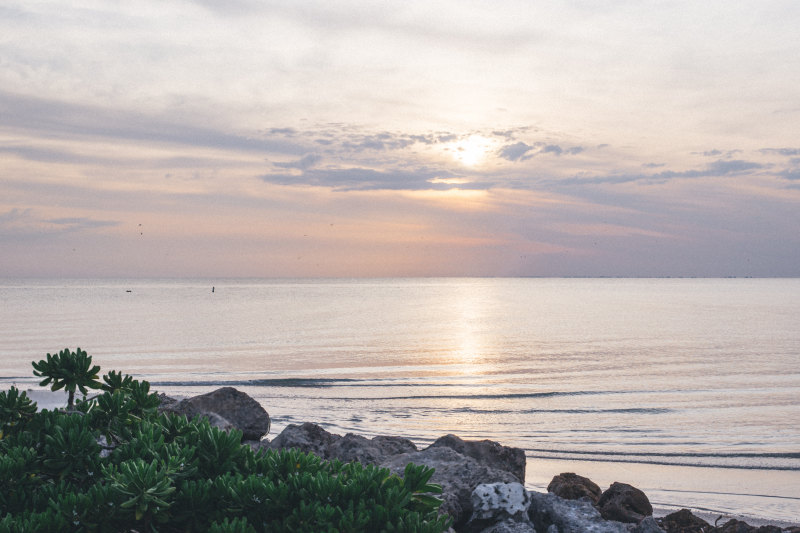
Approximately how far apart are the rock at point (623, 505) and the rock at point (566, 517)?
3.14 ft

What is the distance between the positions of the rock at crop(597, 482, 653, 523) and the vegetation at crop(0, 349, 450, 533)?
4.97 metres

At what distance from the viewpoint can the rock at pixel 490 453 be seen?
9328 millimetres

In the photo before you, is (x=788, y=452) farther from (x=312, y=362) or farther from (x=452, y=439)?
(x=312, y=362)

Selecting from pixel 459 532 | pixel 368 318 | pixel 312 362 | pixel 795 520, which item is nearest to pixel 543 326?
pixel 368 318

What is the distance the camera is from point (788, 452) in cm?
1501

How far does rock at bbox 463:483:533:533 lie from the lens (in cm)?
668

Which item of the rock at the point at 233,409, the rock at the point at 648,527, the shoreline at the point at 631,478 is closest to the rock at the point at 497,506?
the rock at the point at 648,527

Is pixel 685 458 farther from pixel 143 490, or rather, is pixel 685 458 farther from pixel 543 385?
pixel 143 490

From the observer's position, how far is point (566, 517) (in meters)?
6.90

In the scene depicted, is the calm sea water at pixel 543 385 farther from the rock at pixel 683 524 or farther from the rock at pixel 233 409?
the rock at pixel 233 409

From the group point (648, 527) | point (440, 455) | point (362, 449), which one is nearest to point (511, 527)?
point (648, 527)

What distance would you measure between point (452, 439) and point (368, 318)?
54.1 m

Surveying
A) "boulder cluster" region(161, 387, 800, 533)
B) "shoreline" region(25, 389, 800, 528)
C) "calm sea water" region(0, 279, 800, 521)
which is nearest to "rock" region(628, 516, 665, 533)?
"boulder cluster" region(161, 387, 800, 533)

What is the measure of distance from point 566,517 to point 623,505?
1749 mm
